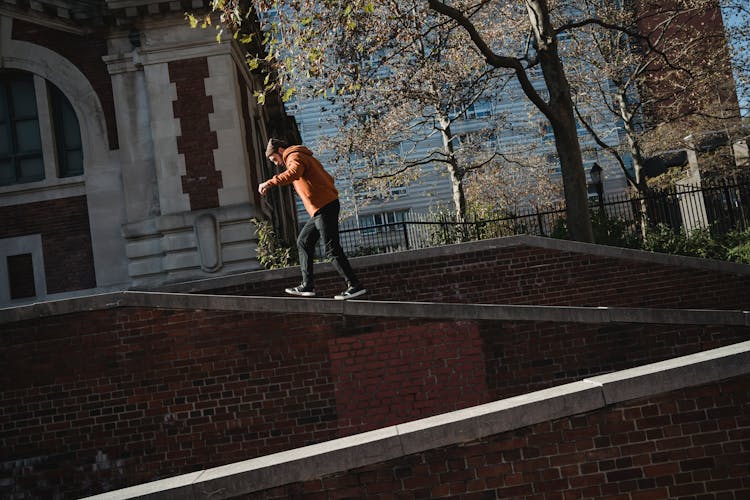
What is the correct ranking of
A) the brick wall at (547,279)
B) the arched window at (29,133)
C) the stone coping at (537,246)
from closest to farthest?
the stone coping at (537,246)
the brick wall at (547,279)
the arched window at (29,133)

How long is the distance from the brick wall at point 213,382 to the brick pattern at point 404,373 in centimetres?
1

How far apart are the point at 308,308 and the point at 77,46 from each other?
9.88 metres

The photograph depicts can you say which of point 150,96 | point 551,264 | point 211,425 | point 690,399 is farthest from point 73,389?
point 150,96

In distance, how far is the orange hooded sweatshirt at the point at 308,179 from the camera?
8.46 meters

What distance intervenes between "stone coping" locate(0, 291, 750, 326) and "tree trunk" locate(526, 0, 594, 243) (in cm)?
617

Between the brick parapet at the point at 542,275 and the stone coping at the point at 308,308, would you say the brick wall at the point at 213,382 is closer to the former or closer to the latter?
the stone coping at the point at 308,308

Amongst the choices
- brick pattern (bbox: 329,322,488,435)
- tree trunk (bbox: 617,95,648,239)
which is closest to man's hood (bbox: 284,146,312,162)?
brick pattern (bbox: 329,322,488,435)

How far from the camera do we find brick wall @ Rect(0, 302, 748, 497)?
25.0 ft

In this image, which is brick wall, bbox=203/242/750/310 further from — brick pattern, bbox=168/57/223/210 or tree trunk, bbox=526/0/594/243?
brick pattern, bbox=168/57/223/210

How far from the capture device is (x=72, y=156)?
Result: 1519 centimetres

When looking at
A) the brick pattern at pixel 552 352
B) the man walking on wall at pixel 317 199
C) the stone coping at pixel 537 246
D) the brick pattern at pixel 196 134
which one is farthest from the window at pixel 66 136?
the brick pattern at pixel 552 352

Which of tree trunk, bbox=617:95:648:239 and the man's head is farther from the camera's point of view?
tree trunk, bbox=617:95:648:239

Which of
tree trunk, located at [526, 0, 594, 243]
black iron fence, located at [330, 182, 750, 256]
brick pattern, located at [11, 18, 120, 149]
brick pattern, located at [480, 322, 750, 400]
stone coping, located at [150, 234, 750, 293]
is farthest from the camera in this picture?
black iron fence, located at [330, 182, 750, 256]

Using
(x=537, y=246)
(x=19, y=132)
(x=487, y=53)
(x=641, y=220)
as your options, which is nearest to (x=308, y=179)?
(x=537, y=246)
